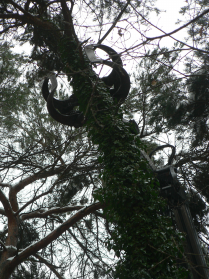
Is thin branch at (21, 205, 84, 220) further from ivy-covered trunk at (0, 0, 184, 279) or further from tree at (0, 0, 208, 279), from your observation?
ivy-covered trunk at (0, 0, 184, 279)

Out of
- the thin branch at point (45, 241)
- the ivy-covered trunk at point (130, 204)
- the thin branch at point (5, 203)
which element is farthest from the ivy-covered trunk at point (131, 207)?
the thin branch at point (5, 203)

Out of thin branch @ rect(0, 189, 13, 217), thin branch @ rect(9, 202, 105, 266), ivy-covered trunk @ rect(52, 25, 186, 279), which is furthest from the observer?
thin branch @ rect(0, 189, 13, 217)

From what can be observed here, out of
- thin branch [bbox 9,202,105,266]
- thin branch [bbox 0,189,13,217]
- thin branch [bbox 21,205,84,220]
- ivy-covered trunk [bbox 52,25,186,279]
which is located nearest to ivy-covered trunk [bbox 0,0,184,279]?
ivy-covered trunk [bbox 52,25,186,279]

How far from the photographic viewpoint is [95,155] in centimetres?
657

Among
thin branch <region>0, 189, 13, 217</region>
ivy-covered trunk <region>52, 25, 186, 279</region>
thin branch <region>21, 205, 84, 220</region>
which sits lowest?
ivy-covered trunk <region>52, 25, 186, 279</region>

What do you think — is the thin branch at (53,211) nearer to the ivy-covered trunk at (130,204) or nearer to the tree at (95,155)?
the tree at (95,155)

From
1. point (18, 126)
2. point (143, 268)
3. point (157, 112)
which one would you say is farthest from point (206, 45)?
point (18, 126)

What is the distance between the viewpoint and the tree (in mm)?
2984

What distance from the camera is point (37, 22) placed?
5340mm

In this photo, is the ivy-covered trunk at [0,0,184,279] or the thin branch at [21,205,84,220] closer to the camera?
the ivy-covered trunk at [0,0,184,279]

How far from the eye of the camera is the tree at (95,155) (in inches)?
117

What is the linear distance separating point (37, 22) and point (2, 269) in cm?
479

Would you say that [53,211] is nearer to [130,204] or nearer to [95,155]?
[95,155]

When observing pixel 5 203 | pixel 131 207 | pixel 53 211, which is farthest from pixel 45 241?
pixel 131 207
